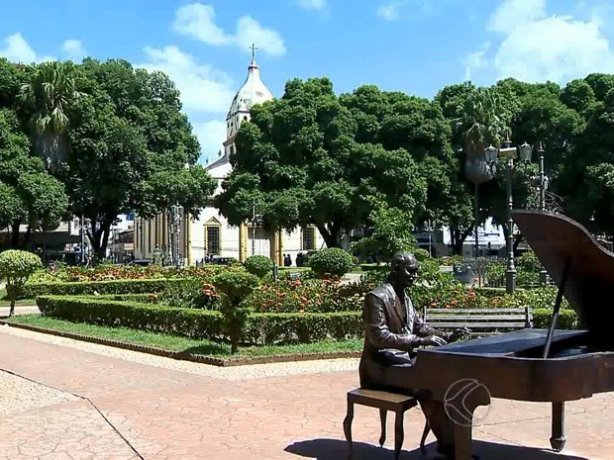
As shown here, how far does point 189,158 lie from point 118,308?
33.2 m

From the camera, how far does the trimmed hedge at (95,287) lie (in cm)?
2302

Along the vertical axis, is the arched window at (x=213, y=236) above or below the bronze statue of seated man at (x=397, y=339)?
above

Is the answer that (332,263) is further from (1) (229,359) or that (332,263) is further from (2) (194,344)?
(1) (229,359)

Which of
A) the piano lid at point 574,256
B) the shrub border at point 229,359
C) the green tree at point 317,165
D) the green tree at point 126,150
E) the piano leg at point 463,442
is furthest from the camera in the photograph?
the green tree at point 126,150

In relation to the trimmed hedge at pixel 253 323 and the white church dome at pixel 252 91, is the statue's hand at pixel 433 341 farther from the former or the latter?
the white church dome at pixel 252 91

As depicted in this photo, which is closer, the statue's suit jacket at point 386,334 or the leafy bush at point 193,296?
the statue's suit jacket at point 386,334

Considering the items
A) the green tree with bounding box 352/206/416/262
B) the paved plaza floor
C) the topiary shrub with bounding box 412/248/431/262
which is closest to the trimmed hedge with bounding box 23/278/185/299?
the green tree with bounding box 352/206/416/262

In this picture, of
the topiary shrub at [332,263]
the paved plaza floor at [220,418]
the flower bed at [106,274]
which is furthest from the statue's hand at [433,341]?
the flower bed at [106,274]

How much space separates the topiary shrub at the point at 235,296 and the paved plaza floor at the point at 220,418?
1.03 meters

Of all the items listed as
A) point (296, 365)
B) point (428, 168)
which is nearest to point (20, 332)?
point (296, 365)

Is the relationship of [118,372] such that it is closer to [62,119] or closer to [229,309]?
[229,309]

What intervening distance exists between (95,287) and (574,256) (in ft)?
68.2

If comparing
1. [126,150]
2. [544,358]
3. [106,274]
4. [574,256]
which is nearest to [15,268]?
[106,274]

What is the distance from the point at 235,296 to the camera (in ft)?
38.5
